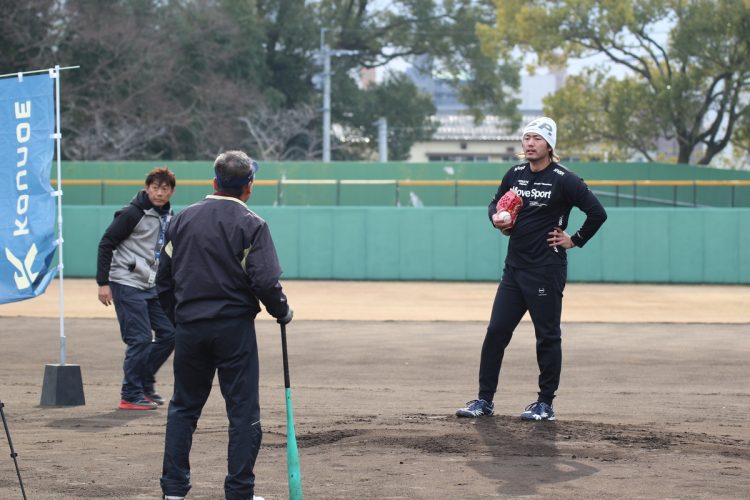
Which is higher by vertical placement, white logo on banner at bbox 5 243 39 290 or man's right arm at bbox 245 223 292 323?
man's right arm at bbox 245 223 292 323

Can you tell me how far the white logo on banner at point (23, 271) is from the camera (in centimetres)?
852

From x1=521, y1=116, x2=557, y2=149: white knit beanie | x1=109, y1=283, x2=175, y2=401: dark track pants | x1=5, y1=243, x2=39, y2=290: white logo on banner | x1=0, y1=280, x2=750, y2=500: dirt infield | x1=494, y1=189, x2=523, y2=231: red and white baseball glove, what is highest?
x1=521, y1=116, x2=557, y2=149: white knit beanie

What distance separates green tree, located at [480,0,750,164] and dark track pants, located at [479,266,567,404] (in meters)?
31.6

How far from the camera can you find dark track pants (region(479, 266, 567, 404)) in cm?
838

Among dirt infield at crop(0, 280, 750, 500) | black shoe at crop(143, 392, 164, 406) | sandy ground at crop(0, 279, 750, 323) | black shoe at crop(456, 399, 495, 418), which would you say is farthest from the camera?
sandy ground at crop(0, 279, 750, 323)

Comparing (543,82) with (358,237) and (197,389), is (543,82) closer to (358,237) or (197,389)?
(358,237)

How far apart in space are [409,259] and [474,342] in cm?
1137

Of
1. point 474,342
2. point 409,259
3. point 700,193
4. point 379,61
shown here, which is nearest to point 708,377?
point 474,342

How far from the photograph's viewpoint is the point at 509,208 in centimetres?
838

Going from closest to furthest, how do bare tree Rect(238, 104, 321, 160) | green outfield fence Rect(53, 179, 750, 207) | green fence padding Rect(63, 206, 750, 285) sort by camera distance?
1. green fence padding Rect(63, 206, 750, 285)
2. green outfield fence Rect(53, 179, 750, 207)
3. bare tree Rect(238, 104, 321, 160)

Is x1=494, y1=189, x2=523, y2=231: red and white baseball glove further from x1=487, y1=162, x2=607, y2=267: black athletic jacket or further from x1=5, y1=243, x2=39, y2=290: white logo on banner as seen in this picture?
x1=5, y1=243, x2=39, y2=290: white logo on banner

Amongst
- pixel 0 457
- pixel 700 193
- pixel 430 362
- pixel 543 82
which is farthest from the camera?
pixel 543 82

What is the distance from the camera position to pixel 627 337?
15.2m

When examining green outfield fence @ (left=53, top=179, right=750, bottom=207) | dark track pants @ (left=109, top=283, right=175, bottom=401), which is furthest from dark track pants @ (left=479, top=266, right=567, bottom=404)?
green outfield fence @ (left=53, top=179, right=750, bottom=207)
